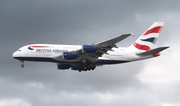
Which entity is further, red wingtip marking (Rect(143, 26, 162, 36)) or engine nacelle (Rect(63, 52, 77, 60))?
red wingtip marking (Rect(143, 26, 162, 36))

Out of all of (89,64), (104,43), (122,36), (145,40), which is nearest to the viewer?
(122,36)

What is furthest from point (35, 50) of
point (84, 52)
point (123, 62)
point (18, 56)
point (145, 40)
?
point (145, 40)

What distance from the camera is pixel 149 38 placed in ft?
298

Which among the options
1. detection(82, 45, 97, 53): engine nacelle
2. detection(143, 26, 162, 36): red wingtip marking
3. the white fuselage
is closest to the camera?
detection(82, 45, 97, 53): engine nacelle

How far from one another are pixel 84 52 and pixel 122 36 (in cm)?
874

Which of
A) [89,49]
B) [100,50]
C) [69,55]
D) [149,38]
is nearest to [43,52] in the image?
[69,55]

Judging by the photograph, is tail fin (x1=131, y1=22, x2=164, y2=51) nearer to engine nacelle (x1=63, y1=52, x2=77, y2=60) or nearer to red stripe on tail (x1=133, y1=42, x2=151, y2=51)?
red stripe on tail (x1=133, y1=42, x2=151, y2=51)

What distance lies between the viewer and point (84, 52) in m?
78.8

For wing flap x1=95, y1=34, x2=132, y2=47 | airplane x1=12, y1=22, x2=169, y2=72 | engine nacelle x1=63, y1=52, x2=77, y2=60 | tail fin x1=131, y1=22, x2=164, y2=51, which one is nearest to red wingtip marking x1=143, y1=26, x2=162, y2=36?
tail fin x1=131, y1=22, x2=164, y2=51

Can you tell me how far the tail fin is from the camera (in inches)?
3497

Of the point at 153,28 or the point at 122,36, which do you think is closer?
the point at 122,36

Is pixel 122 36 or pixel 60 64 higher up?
pixel 122 36

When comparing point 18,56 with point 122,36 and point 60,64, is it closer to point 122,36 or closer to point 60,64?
point 60,64

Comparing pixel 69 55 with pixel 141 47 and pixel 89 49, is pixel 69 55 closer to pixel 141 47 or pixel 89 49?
pixel 89 49
